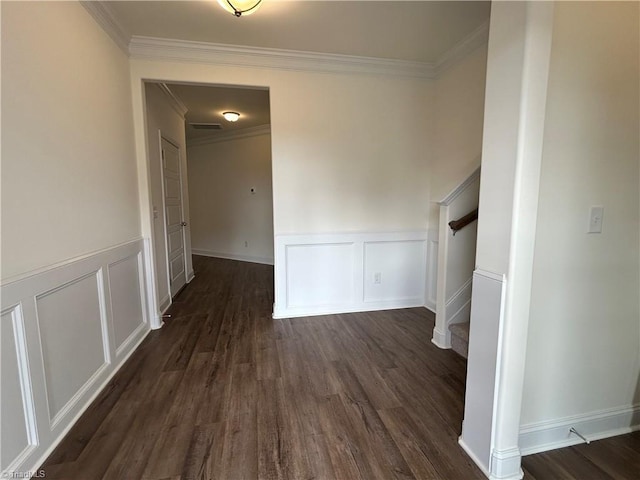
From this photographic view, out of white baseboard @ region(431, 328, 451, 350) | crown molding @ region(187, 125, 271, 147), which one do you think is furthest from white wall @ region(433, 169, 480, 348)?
crown molding @ region(187, 125, 271, 147)

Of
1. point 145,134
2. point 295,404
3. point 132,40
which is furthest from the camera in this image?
point 145,134

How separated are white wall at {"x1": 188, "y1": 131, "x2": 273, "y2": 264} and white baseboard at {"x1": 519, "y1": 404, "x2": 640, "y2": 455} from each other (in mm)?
4844

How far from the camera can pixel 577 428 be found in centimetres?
157

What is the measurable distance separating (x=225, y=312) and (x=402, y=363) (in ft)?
6.48

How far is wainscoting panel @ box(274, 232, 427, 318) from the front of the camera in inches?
125

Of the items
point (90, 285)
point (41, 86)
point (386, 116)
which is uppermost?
point (386, 116)

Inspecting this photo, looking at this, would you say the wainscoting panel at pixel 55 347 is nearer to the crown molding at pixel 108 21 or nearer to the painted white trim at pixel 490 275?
the crown molding at pixel 108 21

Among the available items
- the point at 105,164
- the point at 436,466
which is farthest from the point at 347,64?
the point at 436,466

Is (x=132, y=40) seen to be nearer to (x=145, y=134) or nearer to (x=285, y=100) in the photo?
(x=145, y=134)

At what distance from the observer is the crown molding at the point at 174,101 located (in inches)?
138

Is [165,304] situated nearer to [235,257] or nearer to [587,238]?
[235,257]

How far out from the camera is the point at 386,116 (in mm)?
3180

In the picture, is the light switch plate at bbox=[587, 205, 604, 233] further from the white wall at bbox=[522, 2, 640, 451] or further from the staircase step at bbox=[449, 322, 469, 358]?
the staircase step at bbox=[449, 322, 469, 358]

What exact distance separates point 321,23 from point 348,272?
224 centimetres
